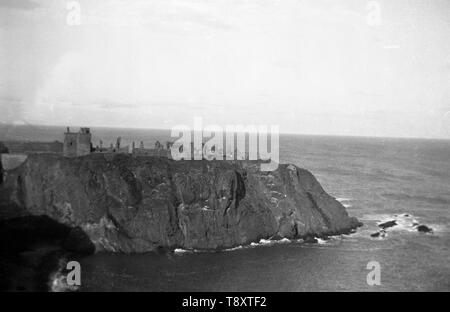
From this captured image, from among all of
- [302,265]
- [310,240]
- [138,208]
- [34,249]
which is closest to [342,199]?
[310,240]

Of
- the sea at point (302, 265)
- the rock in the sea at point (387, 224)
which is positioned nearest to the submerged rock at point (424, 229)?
the sea at point (302, 265)

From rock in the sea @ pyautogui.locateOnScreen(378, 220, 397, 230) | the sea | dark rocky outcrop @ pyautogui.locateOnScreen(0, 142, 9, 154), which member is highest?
dark rocky outcrop @ pyautogui.locateOnScreen(0, 142, 9, 154)

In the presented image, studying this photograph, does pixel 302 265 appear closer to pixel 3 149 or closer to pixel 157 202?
pixel 157 202

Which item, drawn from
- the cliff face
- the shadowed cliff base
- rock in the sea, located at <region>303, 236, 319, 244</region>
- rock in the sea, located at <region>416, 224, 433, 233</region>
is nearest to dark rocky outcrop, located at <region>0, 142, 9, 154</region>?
the cliff face

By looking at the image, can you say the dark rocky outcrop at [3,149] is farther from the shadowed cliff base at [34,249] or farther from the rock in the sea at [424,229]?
the rock in the sea at [424,229]

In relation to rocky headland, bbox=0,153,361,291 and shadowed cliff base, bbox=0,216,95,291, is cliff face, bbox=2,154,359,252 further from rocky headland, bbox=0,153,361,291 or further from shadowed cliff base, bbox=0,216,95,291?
shadowed cliff base, bbox=0,216,95,291

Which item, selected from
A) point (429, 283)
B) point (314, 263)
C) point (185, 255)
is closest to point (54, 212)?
point (185, 255)
